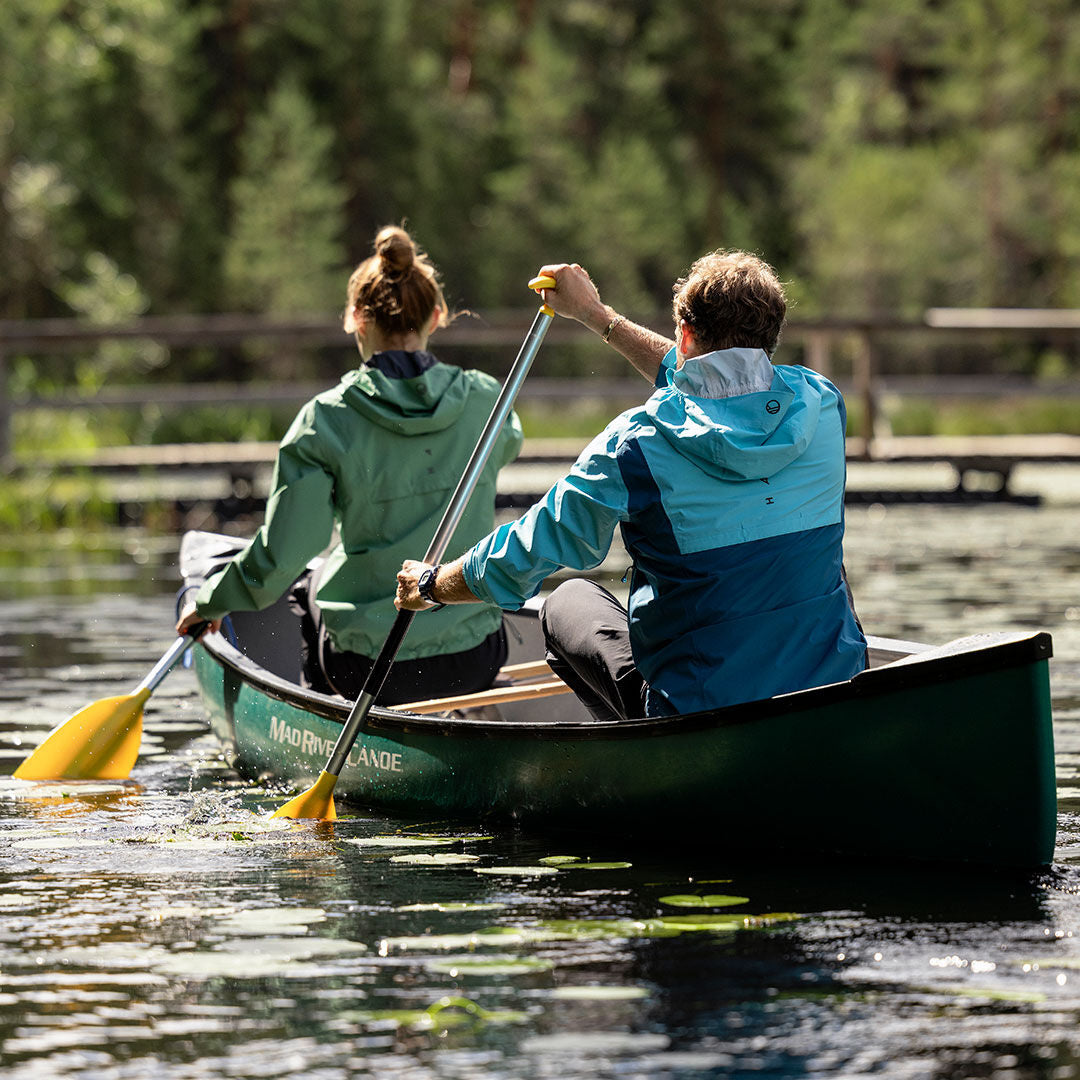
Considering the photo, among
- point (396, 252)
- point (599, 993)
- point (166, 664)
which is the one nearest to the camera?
point (599, 993)

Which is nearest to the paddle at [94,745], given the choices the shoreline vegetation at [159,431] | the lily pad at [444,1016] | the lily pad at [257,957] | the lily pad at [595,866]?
the lily pad at [595,866]

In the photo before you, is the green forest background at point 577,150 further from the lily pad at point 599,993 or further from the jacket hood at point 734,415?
the lily pad at point 599,993

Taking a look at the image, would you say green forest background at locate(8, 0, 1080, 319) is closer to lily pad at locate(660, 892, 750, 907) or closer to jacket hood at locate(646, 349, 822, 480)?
jacket hood at locate(646, 349, 822, 480)

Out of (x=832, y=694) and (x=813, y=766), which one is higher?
(x=832, y=694)

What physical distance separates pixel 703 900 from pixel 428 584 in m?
0.91

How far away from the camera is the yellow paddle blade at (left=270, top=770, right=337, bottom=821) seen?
16.5 ft

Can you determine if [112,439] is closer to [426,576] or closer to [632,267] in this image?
[426,576]

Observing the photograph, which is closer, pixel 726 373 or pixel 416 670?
pixel 726 373

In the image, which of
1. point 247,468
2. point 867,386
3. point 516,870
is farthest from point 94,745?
point 867,386

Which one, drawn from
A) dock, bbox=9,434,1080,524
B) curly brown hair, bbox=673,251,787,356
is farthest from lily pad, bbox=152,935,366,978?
dock, bbox=9,434,1080,524

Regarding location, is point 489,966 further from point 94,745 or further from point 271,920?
point 94,745

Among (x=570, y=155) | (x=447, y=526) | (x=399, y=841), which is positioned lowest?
(x=399, y=841)

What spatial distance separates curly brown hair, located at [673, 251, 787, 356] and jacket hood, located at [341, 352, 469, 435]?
3.76 feet

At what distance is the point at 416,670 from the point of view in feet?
18.0
